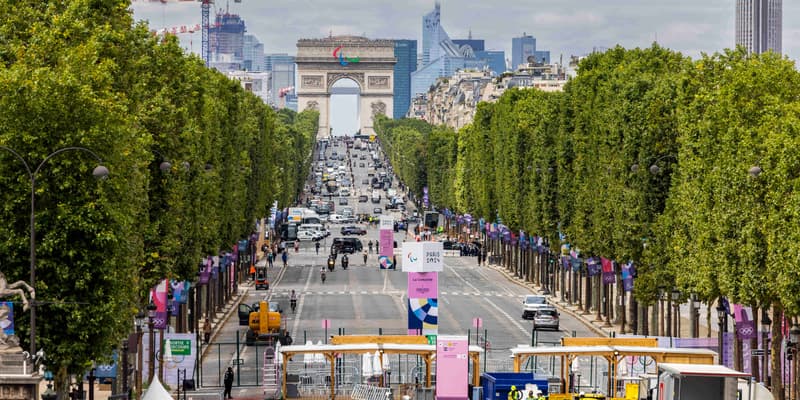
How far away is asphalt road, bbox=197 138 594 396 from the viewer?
7981 centimetres

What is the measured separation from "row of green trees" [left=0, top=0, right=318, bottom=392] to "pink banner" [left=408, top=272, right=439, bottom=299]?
10.1m

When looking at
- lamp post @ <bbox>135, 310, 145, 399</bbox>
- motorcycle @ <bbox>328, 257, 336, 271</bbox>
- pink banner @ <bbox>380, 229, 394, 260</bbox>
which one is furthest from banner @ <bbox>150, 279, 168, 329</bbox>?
motorcycle @ <bbox>328, 257, 336, 271</bbox>

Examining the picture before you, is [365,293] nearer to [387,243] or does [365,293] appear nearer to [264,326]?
[387,243]

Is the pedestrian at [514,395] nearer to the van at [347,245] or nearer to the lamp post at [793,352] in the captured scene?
the lamp post at [793,352]

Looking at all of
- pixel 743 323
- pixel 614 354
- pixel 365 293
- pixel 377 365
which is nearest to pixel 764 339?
pixel 743 323

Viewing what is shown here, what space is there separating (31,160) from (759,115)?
99.1ft

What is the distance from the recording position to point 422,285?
71.6 metres

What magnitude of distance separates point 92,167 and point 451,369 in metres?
13.8

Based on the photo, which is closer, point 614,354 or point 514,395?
point 514,395

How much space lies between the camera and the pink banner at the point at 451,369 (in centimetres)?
Answer: 5619

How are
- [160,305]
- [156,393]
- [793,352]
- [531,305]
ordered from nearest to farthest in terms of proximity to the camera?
[156,393] → [793,352] → [160,305] → [531,305]

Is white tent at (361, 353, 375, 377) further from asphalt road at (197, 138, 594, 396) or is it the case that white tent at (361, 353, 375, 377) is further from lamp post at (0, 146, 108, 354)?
lamp post at (0, 146, 108, 354)

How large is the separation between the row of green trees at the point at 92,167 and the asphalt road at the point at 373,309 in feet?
21.1

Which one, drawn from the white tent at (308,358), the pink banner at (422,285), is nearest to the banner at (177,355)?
the white tent at (308,358)
